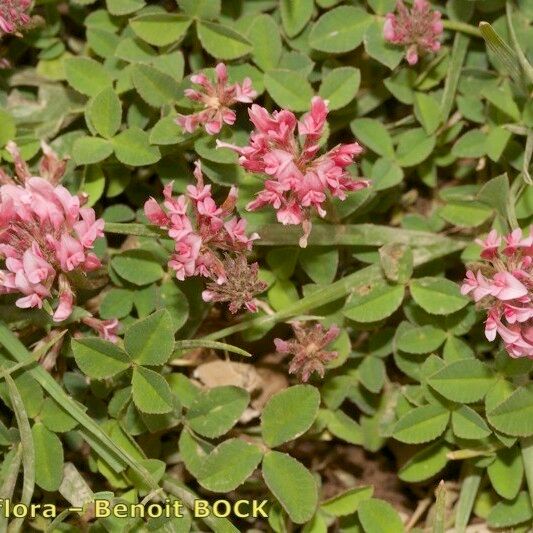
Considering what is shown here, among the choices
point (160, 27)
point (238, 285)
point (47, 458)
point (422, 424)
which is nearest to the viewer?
point (238, 285)

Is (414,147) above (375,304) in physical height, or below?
above

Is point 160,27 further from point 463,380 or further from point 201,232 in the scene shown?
point 463,380

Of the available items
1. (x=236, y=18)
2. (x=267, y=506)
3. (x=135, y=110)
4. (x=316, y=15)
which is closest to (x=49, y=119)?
(x=135, y=110)

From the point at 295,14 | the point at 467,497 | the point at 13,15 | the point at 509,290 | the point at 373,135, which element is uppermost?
the point at 13,15

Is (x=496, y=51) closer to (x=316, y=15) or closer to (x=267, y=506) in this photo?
(x=316, y=15)

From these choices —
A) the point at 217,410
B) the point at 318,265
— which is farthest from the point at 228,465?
the point at 318,265

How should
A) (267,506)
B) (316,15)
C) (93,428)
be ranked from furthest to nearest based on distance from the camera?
(316,15)
(267,506)
(93,428)

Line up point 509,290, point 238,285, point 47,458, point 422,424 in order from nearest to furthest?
point 509,290 < point 238,285 < point 47,458 < point 422,424
